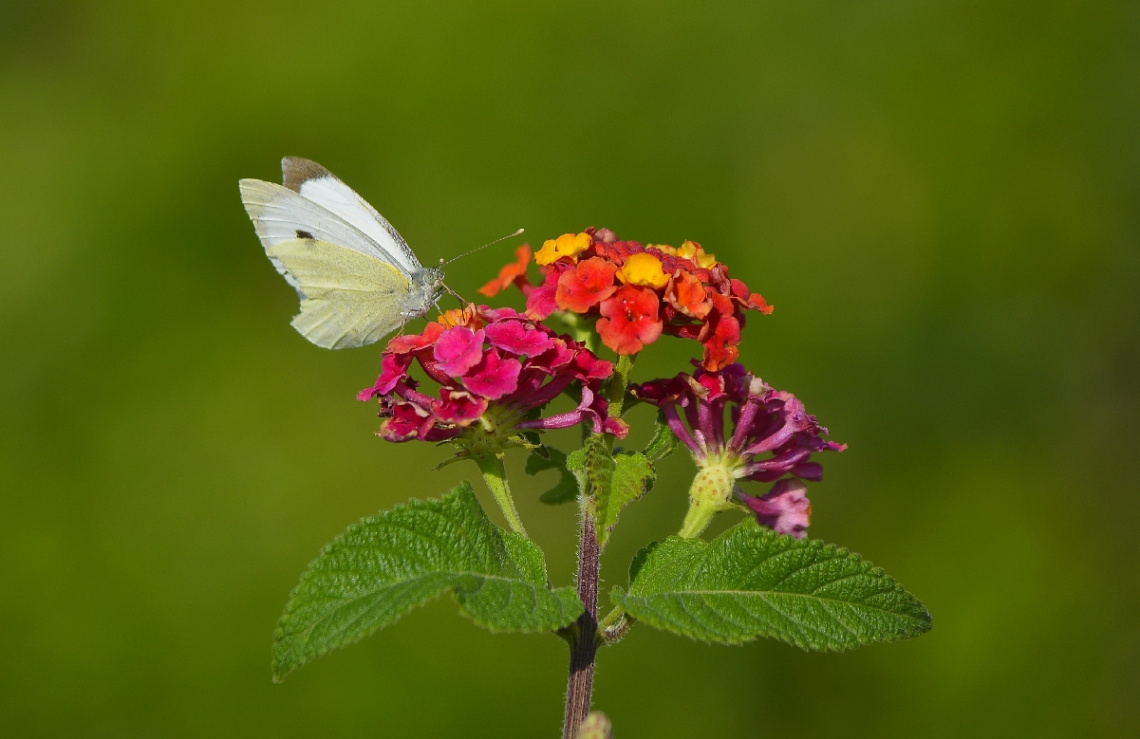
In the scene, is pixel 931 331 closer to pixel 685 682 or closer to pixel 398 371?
pixel 685 682

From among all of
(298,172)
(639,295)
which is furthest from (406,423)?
(298,172)

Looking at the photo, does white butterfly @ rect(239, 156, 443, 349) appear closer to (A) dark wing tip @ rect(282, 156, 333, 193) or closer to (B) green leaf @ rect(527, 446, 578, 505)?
(A) dark wing tip @ rect(282, 156, 333, 193)

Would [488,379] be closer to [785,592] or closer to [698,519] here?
[698,519]

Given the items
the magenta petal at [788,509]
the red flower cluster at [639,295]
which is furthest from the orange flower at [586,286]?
the magenta petal at [788,509]

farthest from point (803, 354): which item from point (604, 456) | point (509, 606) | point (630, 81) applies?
point (509, 606)

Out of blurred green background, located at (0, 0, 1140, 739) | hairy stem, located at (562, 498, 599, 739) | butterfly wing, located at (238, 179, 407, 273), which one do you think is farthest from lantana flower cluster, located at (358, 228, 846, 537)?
blurred green background, located at (0, 0, 1140, 739)

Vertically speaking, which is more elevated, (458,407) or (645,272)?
(645,272)
